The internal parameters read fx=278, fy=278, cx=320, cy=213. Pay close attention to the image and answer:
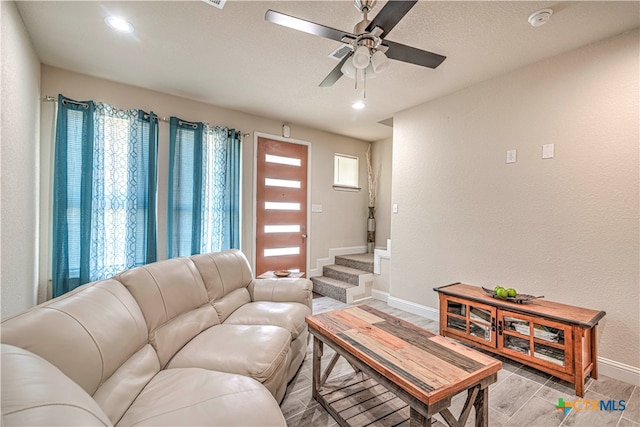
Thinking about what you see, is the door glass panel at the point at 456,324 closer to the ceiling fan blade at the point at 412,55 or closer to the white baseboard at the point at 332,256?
the ceiling fan blade at the point at 412,55

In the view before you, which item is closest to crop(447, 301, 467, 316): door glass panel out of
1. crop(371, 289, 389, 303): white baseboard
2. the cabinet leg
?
the cabinet leg

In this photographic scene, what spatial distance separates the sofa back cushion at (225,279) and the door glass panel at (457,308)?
1.96 m

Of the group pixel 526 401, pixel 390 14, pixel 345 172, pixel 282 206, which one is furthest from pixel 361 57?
pixel 345 172

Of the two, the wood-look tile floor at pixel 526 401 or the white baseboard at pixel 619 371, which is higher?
the white baseboard at pixel 619 371

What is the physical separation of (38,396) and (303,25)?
186 cm

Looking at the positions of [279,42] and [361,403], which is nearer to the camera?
[361,403]

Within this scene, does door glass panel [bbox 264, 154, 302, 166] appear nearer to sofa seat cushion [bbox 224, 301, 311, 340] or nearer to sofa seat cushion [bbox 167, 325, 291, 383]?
sofa seat cushion [bbox 224, 301, 311, 340]

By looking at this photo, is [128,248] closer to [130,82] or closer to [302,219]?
[130,82]

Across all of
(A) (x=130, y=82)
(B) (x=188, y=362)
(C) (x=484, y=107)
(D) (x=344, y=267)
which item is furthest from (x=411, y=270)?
(A) (x=130, y=82)

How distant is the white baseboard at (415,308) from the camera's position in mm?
3334

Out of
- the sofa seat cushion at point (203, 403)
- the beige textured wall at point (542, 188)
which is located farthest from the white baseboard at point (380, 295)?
the sofa seat cushion at point (203, 403)

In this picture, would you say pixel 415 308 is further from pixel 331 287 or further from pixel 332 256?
pixel 332 256

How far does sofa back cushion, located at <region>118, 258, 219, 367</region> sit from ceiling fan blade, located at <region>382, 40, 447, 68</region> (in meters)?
2.02

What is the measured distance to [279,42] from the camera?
228 centimetres
